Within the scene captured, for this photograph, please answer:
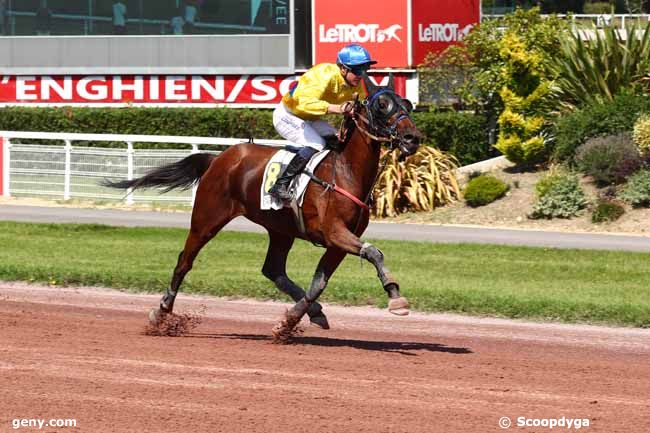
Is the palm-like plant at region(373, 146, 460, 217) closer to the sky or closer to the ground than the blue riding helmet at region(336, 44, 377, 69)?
closer to the ground

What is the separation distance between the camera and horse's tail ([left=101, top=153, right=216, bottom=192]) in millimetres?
10883

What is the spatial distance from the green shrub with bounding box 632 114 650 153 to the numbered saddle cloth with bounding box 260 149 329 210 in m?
10.9

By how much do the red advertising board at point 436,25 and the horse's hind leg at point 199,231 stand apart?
55.5ft

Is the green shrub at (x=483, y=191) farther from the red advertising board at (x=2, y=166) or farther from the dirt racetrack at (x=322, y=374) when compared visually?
the dirt racetrack at (x=322, y=374)

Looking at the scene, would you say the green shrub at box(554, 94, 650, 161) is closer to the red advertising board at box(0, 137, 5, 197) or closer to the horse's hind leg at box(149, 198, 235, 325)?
the red advertising board at box(0, 137, 5, 197)

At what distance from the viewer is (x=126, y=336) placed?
32.1 ft

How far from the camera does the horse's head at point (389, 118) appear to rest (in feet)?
28.4

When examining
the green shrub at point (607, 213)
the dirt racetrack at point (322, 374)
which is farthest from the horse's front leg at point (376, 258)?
the green shrub at point (607, 213)

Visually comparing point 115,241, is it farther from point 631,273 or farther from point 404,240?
point 631,273

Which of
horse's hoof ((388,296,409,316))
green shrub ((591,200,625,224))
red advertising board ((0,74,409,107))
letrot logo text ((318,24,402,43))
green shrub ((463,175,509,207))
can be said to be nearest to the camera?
horse's hoof ((388,296,409,316))

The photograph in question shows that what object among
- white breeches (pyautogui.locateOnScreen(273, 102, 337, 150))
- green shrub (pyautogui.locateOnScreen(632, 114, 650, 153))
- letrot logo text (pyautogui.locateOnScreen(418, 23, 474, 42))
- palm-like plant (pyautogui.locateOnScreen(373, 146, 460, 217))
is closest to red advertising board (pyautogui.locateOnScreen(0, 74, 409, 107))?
letrot logo text (pyautogui.locateOnScreen(418, 23, 474, 42))

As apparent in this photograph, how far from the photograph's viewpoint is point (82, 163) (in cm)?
2167

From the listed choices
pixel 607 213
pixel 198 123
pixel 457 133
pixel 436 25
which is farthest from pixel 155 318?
pixel 436 25

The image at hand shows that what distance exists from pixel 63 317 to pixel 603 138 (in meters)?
11.8
